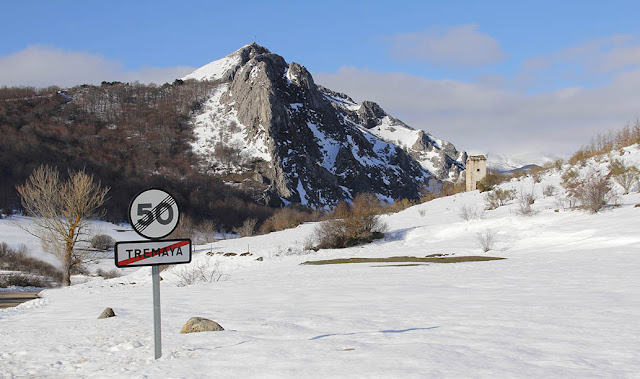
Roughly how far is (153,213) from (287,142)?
5155 inches

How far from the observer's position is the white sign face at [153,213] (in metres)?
5.01

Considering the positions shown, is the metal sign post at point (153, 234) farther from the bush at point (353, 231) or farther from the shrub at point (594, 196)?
the bush at point (353, 231)

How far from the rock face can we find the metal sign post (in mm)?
109607

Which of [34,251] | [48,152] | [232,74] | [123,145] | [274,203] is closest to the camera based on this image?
[34,251]

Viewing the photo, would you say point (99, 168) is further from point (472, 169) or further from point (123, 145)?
point (472, 169)

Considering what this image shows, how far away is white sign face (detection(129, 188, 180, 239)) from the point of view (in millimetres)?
5008

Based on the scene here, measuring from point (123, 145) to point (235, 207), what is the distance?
45.7m

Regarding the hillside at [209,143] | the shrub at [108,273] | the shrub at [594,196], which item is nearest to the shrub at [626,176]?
the shrub at [594,196]

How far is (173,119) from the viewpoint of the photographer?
145 metres

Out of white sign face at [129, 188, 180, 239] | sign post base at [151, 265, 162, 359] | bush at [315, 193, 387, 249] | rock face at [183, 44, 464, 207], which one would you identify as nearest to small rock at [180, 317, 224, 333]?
sign post base at [151, 265, 162, 359]

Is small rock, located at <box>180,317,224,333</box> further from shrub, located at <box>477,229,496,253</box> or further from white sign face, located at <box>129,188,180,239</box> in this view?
shrub, located at <box>477,229,496,253</box>

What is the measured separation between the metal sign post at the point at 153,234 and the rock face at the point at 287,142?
10961 centimetres

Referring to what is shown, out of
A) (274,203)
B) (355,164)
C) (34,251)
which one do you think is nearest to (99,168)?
(274,203)

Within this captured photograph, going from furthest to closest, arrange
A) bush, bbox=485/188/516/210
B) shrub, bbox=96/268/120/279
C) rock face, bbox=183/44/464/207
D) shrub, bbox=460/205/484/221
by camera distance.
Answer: rock face, bbox=183/44/464/207, shrub, bbox=96/268/120/279, bush, bbox=485/188/516/210, shrub, bbox=460/205/484/221
